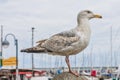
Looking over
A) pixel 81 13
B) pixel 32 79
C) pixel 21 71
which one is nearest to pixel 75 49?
pixel 81 13

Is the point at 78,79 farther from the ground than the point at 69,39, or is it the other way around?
the point at 69,39

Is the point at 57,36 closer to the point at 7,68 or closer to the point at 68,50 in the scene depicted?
the point at 68,50

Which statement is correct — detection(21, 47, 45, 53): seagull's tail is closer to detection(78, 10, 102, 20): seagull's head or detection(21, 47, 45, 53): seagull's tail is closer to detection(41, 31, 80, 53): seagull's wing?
detection(41, 31, 80, 53): seagull's wing

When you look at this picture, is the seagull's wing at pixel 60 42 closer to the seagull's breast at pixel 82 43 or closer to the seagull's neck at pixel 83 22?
the seagull's breast at pixel 82 43

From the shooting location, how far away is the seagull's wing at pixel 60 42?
29.1ft

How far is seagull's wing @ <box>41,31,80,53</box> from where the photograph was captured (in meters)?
8.87

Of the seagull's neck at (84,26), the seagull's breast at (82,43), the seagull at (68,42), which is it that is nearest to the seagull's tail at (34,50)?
the seagull at (68,42)

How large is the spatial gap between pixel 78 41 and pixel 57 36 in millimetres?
452

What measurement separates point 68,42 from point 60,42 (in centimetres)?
17

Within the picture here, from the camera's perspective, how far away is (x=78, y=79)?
905cm

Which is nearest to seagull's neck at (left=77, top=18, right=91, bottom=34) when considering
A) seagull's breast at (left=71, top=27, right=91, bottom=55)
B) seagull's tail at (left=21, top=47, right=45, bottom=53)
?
seagull's breast at (left=71, top=27, right=91, bottom=55)

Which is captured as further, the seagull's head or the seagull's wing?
the seagull's head

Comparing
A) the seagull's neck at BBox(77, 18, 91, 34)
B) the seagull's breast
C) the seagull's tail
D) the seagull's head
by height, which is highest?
the seagull's head

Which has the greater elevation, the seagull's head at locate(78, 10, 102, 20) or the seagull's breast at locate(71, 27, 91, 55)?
the seagull's head at locate(78, 10, 102, 20)
